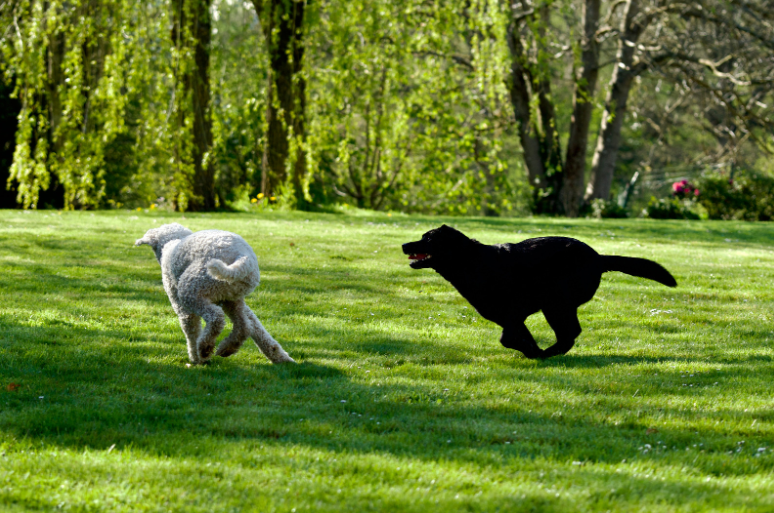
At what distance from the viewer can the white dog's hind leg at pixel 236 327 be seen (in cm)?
534

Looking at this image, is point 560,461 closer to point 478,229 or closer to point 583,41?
point 478,229

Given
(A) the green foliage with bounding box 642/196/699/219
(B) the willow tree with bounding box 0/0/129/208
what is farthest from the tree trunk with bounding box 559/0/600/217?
(B) the willow tree with bounding box 0/0/129/208

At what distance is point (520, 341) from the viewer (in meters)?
5.88

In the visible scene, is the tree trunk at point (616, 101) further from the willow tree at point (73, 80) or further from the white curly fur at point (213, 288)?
the white curly fur at point (213, 288)

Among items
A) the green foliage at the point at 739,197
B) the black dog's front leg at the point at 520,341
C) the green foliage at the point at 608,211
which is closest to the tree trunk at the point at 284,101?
the green foliage at the point at 608,211

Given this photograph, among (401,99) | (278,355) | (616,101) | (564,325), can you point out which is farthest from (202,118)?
(616,101)

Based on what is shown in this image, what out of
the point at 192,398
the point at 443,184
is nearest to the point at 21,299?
the point at 192,398

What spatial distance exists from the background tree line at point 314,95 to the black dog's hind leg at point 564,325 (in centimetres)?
823

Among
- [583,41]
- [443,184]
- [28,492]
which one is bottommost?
[28,492]

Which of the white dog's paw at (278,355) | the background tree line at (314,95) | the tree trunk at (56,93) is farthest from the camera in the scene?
the tree trunk at (56,93)

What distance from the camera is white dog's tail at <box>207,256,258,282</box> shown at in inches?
193

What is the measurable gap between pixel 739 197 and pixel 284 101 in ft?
38.2

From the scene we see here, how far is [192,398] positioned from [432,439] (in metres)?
1.49

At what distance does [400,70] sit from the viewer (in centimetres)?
1593
